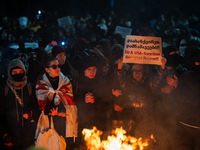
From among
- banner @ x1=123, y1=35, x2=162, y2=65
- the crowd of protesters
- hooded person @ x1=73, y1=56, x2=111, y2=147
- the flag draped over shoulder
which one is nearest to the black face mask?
the crowd of protesters

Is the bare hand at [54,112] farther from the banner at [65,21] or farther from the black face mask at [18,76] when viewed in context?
the banner at [65,21]

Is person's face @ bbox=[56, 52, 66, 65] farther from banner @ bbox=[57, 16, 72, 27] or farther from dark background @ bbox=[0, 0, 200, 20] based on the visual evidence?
dark background @ bbox=[0, 0, 200, 20]

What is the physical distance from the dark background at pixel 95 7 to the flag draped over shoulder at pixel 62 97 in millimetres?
6902

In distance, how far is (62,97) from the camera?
3510 mm

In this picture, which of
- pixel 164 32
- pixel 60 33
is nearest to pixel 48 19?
pixel 60 33

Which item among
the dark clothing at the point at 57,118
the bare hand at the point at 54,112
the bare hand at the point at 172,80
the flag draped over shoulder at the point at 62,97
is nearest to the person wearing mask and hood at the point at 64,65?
the flag draped over shoulder at the point at 62,97

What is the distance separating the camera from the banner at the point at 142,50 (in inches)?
149

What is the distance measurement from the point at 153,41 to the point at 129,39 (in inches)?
19.4

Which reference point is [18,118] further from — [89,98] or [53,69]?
[89,98]

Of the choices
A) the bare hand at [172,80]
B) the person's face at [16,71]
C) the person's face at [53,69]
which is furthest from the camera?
the bare hand at [172,80]

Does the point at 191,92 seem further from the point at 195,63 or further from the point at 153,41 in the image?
the point at 153,41

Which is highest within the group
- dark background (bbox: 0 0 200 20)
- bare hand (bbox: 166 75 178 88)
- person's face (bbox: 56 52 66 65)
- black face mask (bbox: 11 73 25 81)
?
dark background (bbox: 0 0 200 20)

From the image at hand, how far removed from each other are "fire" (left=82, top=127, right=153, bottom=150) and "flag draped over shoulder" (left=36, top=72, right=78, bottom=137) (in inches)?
16.5

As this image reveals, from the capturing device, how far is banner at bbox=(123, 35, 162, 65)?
3775 mm
